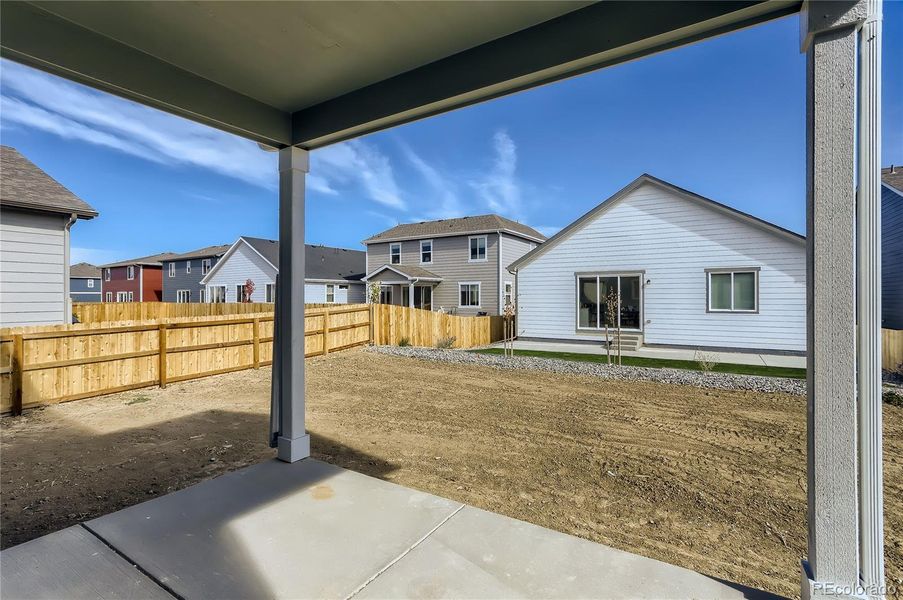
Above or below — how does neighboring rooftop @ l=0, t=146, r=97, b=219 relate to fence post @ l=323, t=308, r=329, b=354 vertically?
above

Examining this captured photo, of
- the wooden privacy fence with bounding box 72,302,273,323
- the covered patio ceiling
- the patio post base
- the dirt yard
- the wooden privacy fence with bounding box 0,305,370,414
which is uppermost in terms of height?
the covered patio ceiling

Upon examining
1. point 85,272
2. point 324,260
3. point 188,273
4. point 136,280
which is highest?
point 85,272

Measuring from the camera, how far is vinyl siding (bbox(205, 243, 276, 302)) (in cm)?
2428

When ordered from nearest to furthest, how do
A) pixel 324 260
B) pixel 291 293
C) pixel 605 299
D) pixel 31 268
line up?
pixel 291 293 → pixel 31 268 → pixel 605 299 → pixel 324 260

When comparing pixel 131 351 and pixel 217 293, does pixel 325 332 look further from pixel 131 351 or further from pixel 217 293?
pixel 217 293

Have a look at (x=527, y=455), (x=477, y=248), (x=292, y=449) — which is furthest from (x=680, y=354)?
(x=477, y=248)

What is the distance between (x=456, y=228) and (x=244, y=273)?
13.7m

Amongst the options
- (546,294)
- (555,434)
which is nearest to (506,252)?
(546,294)

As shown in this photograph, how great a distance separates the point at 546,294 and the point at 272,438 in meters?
11.9

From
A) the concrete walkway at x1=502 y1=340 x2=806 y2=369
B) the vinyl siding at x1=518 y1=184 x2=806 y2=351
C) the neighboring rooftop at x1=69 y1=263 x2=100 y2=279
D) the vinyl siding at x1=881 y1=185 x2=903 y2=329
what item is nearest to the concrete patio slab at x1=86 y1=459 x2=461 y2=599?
the concrete walkway at x1=502 y1=340 x2=806 y2=369

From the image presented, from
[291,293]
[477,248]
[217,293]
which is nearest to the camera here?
[291,293]

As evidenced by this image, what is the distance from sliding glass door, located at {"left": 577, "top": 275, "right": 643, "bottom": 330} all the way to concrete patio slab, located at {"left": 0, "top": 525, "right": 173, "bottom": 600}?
12.4 m

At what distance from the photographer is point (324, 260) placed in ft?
85.5

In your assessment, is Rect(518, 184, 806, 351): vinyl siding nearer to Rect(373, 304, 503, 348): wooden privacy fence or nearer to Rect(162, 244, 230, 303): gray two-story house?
Rect(373, 304, 503, 348): wooden privacy fence
